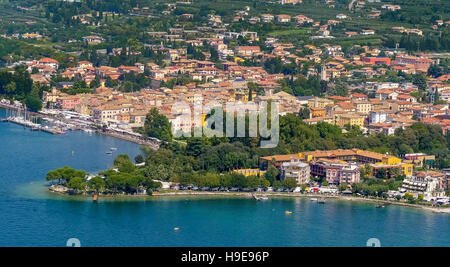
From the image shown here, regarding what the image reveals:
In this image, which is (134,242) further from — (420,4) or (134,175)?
(420,4)

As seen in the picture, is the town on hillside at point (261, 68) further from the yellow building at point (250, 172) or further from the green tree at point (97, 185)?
the green tree at point (97, 185)

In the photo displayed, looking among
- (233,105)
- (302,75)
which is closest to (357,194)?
(233,105)

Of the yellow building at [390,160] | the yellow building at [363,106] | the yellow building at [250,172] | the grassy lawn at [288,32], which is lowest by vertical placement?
the yellow building at [363,106]

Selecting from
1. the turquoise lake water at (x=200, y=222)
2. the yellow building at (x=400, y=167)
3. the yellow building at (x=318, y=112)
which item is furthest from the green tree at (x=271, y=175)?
the yellow building at (x=318, y=112)

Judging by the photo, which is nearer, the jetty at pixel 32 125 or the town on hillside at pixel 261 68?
the town on hillside at pixel 261 68

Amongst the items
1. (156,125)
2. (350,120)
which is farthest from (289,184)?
(350,120)

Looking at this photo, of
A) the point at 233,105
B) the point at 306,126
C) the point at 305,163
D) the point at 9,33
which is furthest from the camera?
the point at 9,33

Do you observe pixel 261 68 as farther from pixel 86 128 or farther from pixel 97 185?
pixel 97 185
